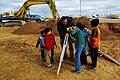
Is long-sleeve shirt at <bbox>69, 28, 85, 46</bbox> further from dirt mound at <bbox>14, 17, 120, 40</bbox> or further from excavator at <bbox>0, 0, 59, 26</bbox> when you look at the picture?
excavator at <bbox>0, 0, 59, 26</bbox>

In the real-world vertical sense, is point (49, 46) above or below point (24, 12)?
above

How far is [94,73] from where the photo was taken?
10133 mm

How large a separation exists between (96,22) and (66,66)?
5.69ft

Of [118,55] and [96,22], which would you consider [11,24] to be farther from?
[96,22]

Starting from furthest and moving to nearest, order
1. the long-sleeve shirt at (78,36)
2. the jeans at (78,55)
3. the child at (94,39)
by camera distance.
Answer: the child at (94,39), the jeans at (78,55), the long-sleeve shirt at (78,36)

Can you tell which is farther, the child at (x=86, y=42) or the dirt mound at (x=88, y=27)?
the dirt mound at (x=88, y=27)

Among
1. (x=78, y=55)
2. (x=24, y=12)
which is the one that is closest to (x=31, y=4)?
(x=24, y=12)

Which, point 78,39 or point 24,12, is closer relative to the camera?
point 78,39

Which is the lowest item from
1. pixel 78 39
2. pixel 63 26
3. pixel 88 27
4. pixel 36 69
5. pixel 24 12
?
pixel 24 12

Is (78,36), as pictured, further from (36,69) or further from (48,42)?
(36,69)

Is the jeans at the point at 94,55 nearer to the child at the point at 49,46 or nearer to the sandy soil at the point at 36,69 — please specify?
the sandy soil at the point at 36,69

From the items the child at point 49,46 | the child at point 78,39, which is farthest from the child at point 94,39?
the child at point 49,46

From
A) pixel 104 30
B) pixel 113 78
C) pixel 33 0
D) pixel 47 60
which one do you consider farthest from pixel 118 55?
pixel 33 0

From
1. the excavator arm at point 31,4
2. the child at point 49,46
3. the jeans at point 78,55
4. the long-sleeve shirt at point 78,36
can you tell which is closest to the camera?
the long-sleeve shirt at point 78,36
